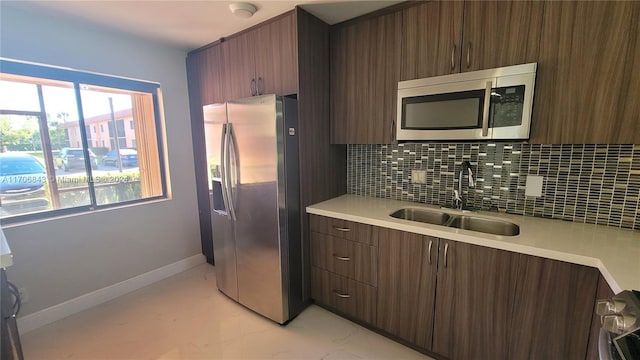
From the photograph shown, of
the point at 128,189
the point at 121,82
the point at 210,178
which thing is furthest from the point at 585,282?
the point at 121,82

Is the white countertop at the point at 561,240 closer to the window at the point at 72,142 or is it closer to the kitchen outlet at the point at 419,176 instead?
the kitchen outlet at the point at 419,176

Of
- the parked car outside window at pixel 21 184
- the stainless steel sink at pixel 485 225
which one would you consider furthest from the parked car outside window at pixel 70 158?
the stainless steel sink at pixel 485 225

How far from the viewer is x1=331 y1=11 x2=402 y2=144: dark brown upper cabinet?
191 centimetres

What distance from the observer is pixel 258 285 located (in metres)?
2.10

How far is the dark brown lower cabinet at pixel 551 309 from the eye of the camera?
3.84 ft

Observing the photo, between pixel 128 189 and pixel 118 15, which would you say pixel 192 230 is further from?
pixel 118 15

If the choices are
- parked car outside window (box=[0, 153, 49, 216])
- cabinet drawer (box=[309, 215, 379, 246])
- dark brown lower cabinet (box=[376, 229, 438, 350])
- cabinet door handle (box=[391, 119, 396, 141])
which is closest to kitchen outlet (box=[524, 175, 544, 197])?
dark brown lower cabinet (box=[376, 229, 438, 350])

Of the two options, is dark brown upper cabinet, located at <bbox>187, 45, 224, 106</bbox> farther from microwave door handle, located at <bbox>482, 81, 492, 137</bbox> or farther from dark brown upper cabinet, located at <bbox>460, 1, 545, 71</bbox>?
microwave door handle, located at <bbox>482, 81, 492, 137</bbox>

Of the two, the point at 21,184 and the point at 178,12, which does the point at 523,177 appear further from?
the point at 21,184

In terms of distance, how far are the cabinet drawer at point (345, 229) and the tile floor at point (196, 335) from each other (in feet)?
2.37

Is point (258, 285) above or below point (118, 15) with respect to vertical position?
below

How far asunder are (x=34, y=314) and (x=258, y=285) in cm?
170

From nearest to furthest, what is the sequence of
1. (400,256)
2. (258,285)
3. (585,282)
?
(585,282)
(400,256)
(258,285)

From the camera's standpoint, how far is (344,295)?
200 centimetres
